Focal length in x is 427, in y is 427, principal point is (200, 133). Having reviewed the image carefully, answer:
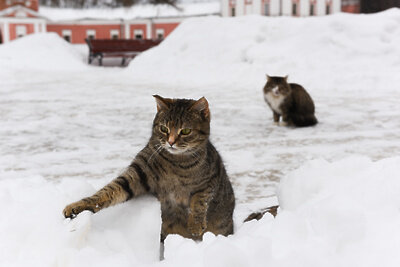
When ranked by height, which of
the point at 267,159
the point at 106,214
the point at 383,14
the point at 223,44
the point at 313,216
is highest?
the point at 383,14

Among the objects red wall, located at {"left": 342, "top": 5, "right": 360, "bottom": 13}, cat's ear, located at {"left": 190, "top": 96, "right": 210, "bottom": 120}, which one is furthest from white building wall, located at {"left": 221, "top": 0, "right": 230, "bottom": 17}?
cat's ear, located at {"left": 190, "top": 96, "right": 210, "bottom": 120}

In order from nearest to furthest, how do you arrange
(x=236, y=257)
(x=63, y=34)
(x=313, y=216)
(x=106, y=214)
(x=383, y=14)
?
(x=236, y=257) → (x=313, y=216) → (x=106, y=214) → (x=383, y=14) → (x=63, y=34)

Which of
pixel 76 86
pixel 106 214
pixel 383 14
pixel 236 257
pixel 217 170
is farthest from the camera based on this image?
pixel 383 14

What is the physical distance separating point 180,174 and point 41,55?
22.9m

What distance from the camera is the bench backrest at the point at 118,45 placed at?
2506 cm

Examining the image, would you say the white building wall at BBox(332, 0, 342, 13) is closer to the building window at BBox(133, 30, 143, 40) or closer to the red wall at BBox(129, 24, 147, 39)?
the red wall at BBox(129, 24, 147, 39)

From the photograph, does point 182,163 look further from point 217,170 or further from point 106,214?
point 106,214

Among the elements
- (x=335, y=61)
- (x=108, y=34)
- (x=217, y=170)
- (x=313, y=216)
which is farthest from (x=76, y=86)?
(x=108, y=34)

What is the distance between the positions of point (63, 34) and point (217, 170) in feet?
127

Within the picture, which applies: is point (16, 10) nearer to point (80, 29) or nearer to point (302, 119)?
point (80, 29)

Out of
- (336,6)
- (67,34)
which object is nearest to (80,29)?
(67,34)

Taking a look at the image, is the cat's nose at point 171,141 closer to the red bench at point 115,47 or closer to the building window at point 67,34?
the red bench at point 115,47

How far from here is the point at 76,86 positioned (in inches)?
511

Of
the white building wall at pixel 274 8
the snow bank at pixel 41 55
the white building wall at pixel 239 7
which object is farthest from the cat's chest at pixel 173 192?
the white building wall at pixel 274 8
